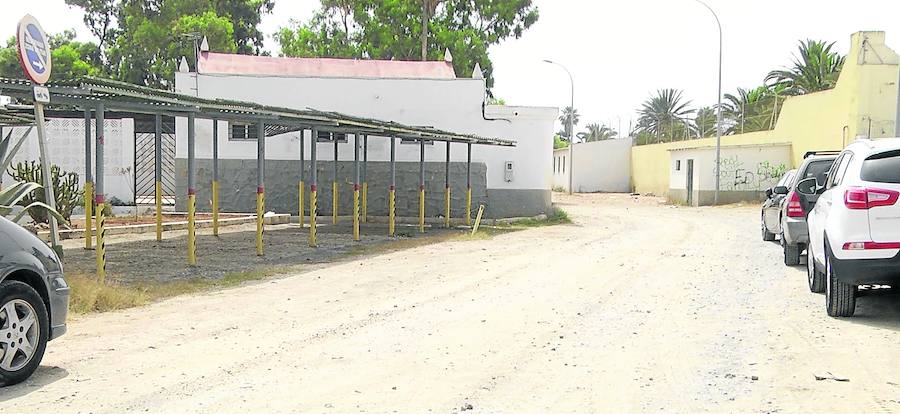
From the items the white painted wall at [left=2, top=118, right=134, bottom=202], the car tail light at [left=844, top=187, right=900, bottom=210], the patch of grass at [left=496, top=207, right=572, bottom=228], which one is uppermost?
the white painted wall at [left=2, top=118, right=134, bottom=202]

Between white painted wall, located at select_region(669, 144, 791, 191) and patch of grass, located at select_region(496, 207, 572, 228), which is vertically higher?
white painted wall, located at select_region(669, 144, 791, 191)

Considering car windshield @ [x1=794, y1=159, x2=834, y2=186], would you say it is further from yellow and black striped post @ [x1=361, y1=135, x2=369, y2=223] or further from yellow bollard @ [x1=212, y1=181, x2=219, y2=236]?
yellow and black striped post @ [x1=361, y1=135, x2=369, y2=223]

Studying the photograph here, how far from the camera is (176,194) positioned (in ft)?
90.7

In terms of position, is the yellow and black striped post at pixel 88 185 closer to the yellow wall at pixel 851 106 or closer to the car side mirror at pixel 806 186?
the car side mirror at pixel 806 186

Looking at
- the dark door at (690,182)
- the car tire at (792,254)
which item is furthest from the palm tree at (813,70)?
the car tire at (792,254)

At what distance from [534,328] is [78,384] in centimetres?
424

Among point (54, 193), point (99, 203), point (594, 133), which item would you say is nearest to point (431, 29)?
point (54, 193)

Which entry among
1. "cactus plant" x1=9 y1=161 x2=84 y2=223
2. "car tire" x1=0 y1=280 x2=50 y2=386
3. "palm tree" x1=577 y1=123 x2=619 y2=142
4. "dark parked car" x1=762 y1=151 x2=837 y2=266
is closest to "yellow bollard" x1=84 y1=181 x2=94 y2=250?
"cactus plant" x1=9 y1=161 x2=84 y2=223

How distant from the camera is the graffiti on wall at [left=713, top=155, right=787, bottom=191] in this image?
3884cm

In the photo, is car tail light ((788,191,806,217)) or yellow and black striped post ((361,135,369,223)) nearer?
car tail light ((788,191,806,217))

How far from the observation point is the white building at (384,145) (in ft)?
90.8

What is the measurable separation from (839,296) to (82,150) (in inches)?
976

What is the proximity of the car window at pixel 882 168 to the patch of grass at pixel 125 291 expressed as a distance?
26.5 feet

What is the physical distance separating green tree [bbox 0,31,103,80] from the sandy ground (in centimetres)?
3385
